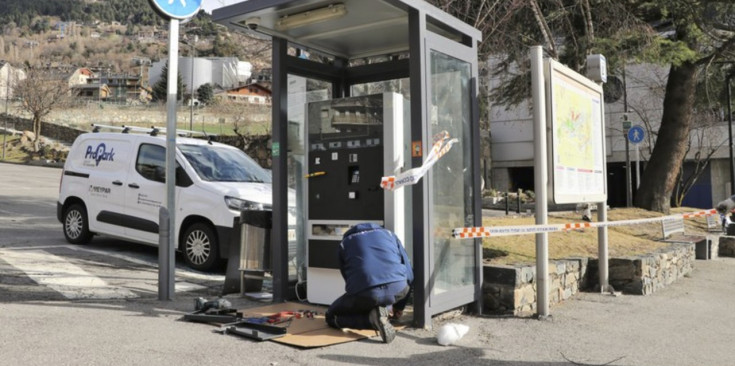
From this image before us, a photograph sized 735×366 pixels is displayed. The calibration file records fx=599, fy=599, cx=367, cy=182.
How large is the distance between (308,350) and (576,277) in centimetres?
453

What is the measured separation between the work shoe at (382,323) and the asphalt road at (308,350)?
0.09 metres

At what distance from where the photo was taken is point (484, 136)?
37.6 meters

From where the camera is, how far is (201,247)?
8.80m

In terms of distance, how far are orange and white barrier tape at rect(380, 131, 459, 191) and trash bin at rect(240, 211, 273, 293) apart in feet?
6.01

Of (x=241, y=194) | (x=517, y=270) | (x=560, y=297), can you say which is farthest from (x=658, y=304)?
(x=241, y=194)

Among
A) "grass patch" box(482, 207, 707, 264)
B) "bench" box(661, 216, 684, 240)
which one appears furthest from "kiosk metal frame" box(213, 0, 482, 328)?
"bench" box(661, 216, 684, 240)

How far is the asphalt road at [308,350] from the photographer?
15.4 ft

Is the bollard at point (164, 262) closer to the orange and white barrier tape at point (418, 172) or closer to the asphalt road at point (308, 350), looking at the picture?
the asphalt road at point (308, 350)

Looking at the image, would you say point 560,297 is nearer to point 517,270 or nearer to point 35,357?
point 517,270

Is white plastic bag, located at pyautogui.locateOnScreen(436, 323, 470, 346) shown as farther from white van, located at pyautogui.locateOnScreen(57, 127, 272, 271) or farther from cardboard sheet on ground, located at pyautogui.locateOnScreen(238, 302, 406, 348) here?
white van, located at pyautogui.locateOnScreen(57, 127, 272, 271)

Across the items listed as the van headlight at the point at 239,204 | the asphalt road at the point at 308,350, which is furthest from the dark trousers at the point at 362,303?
the van headlight at the point at 239,204

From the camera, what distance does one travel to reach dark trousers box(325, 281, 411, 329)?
529cm

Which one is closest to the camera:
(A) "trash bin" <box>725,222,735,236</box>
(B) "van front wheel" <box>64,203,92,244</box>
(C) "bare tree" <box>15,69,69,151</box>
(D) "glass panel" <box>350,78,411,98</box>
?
(D) "glass panel" <box>350,78,411,98</box>

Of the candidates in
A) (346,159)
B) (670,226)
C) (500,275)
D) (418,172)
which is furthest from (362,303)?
(670,226)
